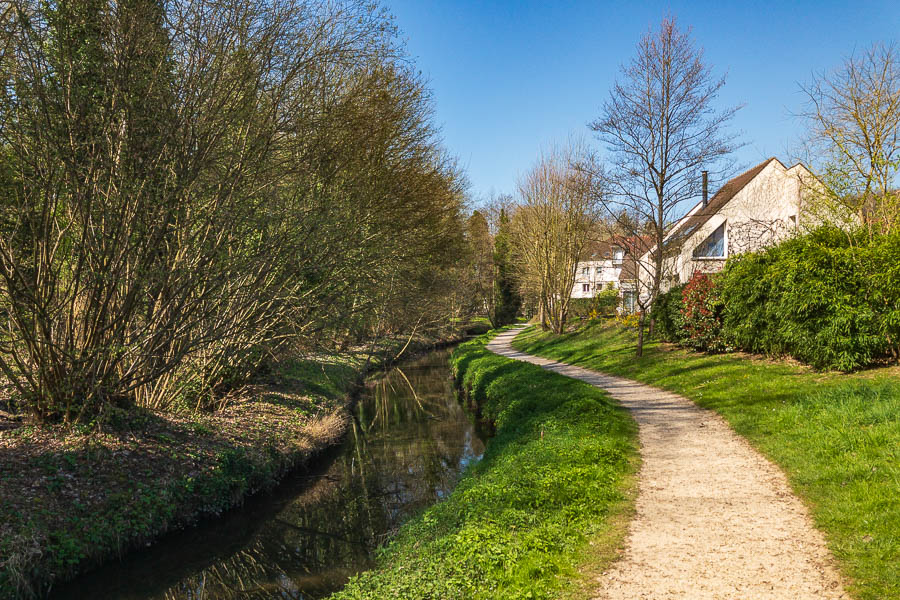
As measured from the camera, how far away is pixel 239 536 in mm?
8781

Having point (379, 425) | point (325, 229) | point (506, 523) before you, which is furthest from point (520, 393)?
point (506, 523)

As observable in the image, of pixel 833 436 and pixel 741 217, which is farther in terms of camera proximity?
pixel 741 217

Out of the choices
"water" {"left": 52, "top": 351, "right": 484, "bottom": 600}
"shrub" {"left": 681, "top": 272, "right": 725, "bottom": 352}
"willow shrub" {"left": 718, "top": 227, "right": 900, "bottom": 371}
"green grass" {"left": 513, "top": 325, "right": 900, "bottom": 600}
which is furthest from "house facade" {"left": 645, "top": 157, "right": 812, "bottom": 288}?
"water" {"left": 52, "top": 351, "right": 484, "bottom": 600}

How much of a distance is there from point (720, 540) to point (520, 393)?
939 centimetres

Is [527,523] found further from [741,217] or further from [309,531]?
[741,217]

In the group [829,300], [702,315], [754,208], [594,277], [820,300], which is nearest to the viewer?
[829,300]

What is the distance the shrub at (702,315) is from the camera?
16859mm

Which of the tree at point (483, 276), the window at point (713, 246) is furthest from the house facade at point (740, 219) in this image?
the tree at point (483, 276)

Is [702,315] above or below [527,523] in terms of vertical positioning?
above

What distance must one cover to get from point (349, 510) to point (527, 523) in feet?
15.6

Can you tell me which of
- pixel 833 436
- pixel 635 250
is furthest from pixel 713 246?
pixel 833 436

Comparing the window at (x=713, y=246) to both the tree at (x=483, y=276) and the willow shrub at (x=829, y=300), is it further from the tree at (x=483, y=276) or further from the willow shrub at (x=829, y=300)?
the tree at (x=483, y=276)

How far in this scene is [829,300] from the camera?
38.2 ft

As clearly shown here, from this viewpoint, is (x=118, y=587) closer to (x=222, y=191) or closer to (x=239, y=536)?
(x=239, y=536)
